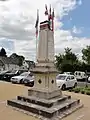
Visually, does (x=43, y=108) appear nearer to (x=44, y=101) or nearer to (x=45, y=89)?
(x=44, y=101)

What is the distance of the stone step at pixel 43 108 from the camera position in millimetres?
8281

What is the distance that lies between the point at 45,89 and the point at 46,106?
1.20 metres

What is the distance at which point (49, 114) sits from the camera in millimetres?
8141

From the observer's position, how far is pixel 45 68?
9953 mm

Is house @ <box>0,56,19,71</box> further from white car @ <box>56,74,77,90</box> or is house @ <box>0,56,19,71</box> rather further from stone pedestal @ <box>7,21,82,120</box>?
stone pedestal @ <box>7,21,82,120</box>

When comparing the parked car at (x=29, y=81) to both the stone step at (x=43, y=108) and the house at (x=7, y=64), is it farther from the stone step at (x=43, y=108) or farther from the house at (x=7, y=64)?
the house at (x=7, y=64)

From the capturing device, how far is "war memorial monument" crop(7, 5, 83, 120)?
29.8ft

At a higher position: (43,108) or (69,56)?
(69,56)

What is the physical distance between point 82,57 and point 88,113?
3608 cm

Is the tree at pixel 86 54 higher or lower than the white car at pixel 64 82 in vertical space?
higher

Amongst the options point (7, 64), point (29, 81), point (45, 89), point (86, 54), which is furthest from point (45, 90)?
point (7, 64)

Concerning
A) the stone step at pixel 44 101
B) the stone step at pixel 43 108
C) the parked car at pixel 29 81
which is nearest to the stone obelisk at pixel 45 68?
the stone step at pixel 44 101

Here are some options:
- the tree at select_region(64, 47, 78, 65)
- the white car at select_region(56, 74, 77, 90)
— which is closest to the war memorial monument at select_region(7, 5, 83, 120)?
the white car at select_region(56, 74, 77, 90)

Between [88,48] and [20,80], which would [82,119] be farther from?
[88,48]
